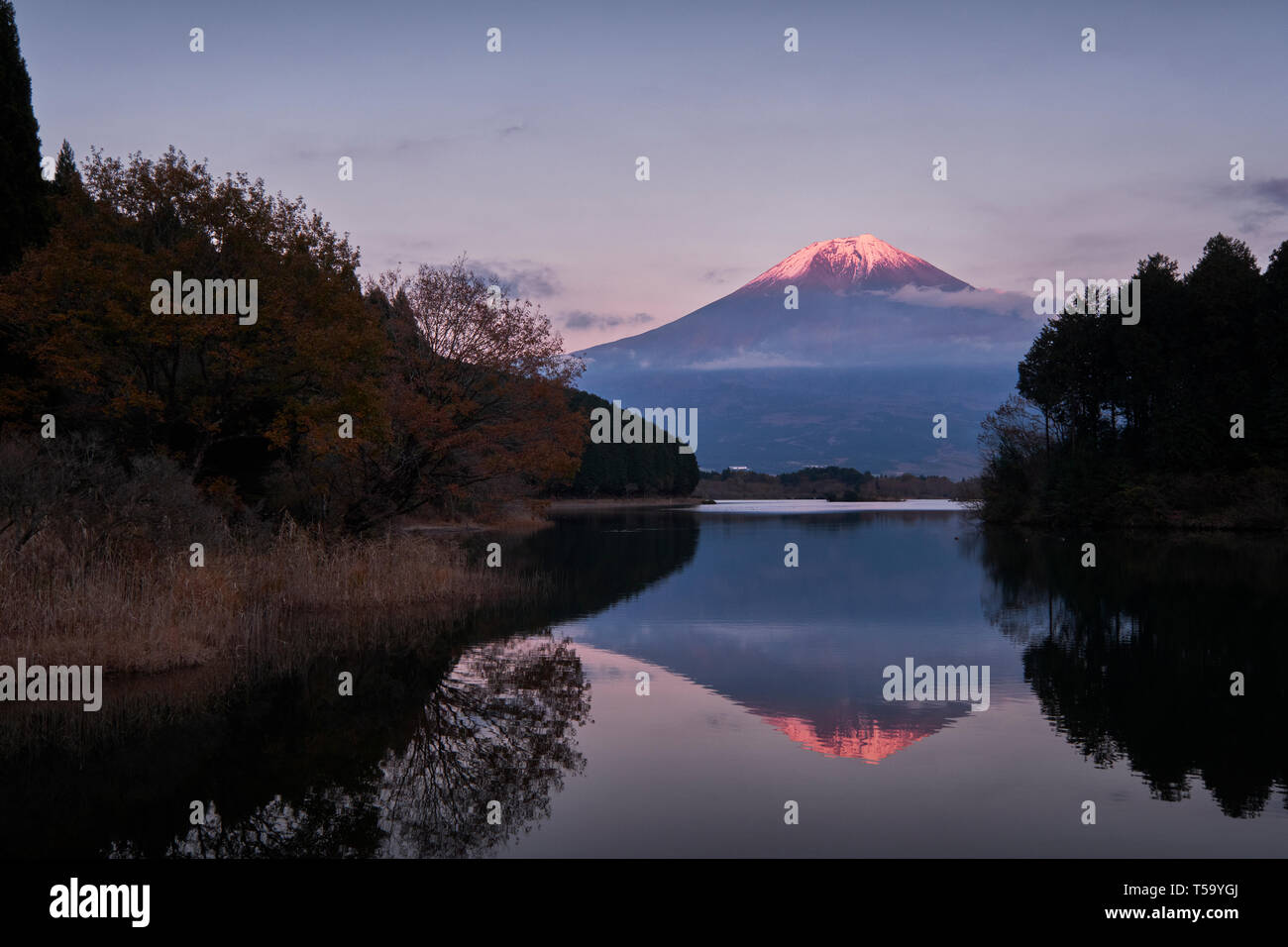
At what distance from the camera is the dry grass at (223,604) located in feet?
42.7

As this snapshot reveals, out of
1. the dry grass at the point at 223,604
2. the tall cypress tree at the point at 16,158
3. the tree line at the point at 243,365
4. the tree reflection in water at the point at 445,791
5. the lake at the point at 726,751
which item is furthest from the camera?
the tall cypress tree at the point at 16,158

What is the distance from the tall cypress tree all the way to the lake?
667 inches

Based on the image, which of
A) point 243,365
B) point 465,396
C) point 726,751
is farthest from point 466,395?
point 726,751

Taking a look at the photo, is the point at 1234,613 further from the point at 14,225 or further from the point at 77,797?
the point at 14,225

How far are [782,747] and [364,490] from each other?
18.4m

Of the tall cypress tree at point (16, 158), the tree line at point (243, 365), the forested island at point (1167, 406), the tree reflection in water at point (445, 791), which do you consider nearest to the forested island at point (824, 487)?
the forested island at point (1167, 406)

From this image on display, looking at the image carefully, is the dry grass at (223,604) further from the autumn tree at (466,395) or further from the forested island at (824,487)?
the forested island at (824,487)

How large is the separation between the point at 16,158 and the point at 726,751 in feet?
83.5

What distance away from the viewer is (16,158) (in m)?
25.7

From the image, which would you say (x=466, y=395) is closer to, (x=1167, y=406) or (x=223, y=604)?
(x=223, y=604)

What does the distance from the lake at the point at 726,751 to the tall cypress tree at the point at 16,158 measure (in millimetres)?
16929

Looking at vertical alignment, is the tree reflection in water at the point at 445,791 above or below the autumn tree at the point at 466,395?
below

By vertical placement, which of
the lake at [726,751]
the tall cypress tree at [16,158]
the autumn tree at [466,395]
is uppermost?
the tall cypress tree at [16,158]
